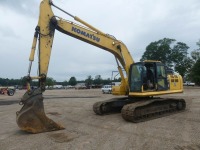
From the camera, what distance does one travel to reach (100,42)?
1347cm

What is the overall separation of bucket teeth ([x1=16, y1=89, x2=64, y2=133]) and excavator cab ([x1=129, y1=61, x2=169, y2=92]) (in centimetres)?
497

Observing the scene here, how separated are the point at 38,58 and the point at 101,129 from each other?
3.60 metres

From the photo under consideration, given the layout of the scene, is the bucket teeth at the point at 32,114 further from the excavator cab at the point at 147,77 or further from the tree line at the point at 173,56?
the tree line at the point at 173,56

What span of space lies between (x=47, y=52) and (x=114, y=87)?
4.83 metres

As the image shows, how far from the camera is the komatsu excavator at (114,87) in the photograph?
10117 millimetres

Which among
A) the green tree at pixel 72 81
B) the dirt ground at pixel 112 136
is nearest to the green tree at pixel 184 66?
the dirt ground at pixel 112 136

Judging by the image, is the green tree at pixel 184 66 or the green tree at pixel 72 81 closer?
the green tree at pixel 184 66

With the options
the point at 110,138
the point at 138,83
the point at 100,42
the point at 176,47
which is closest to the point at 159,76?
the point at 138,83

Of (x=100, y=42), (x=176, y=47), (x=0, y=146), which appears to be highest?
(x=176, y=47)

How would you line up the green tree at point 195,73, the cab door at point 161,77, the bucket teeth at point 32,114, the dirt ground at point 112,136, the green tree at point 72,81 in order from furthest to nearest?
the green tree at point 72,81 < the green tree at point 195,73 < the cab door at point 161,77 < the bucket teeth at point 32,114 < the dirt ground at point 112,136

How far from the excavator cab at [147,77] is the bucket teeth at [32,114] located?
4.97 metres

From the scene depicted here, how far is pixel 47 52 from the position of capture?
11016 mm

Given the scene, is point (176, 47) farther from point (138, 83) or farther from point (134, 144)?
point (134, 144)

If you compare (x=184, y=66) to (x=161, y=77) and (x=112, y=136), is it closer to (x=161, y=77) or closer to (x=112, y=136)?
(x=161, y=77)
